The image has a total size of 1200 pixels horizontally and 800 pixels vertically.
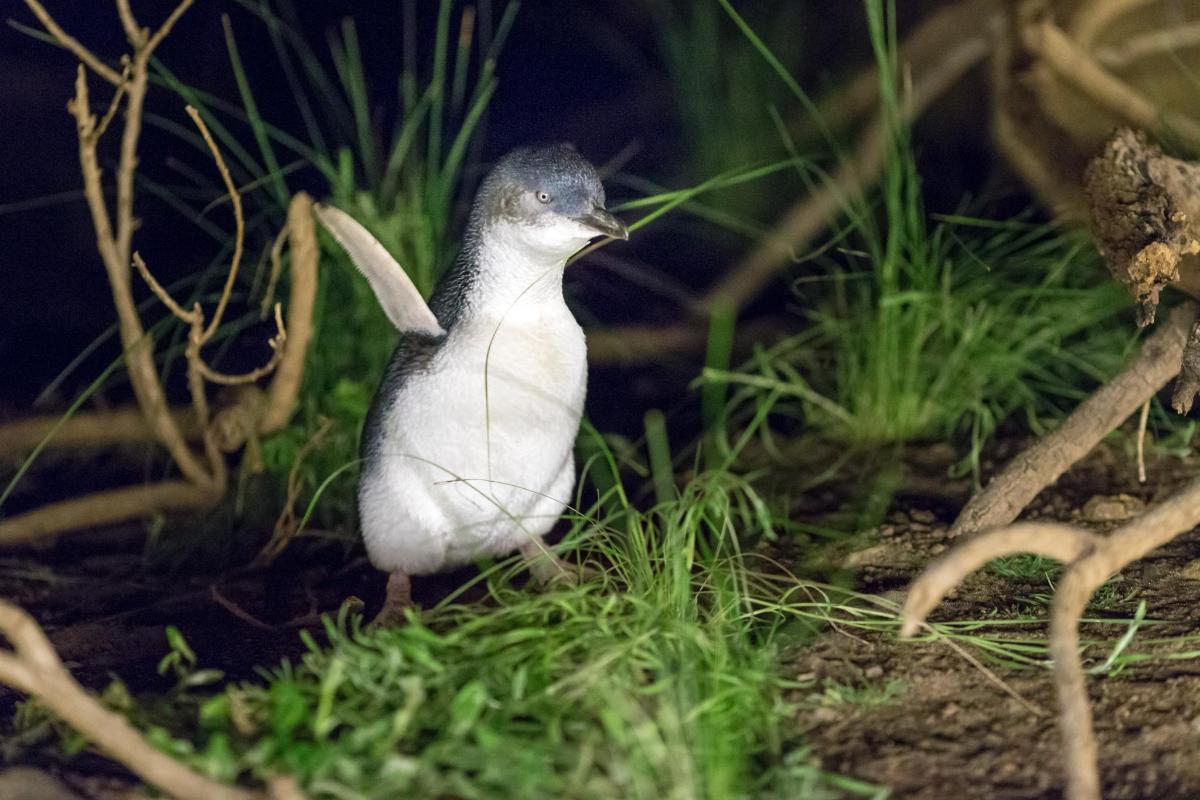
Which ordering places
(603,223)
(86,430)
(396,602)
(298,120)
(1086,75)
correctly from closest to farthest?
(603,223) < (396,602) < (1086,75) < (86,430) < (298,120)

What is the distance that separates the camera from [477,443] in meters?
2.75

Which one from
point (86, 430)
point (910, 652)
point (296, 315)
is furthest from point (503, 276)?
point (86, 430)

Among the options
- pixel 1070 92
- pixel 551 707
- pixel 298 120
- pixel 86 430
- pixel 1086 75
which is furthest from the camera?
pixel 298 120

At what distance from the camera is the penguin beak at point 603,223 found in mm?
2615

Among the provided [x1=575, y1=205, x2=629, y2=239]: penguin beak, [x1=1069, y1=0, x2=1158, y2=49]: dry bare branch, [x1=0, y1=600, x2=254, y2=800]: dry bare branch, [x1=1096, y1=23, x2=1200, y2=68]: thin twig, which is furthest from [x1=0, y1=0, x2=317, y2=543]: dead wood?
[x1=1096, y1=23, x2=1200, y2=68]: thin twig

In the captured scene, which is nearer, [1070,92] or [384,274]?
[384,274]

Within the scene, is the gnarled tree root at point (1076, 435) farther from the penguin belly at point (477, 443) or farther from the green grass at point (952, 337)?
the penguin belly at point (477, 443)

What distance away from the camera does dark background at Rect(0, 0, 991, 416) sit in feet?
15.0

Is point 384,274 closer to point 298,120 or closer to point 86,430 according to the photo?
point 86,430

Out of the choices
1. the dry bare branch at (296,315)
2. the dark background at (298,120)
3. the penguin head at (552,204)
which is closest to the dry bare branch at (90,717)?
the penguin head at (552,204)

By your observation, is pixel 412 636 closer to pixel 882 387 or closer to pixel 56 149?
pixel 882 387

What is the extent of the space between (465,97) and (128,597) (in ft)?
8.72

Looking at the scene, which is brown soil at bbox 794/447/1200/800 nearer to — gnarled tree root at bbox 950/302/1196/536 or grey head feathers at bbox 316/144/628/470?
gnarled tree root at bbox 950/302/1196/536

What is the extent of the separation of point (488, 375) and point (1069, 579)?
1.28m
